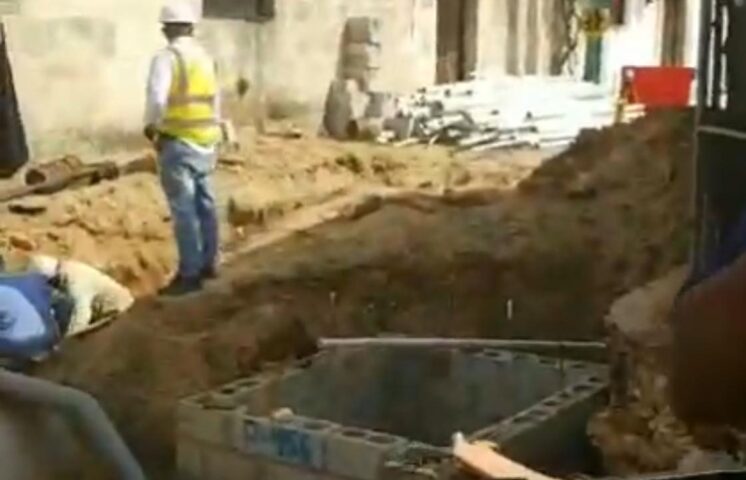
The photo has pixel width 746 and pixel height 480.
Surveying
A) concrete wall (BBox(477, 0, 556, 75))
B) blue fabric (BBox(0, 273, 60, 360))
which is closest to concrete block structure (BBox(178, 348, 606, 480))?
blue fabric (BBox(0, 273, 60, 360))

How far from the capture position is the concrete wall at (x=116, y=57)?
39.9ft

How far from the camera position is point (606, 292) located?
26.2 feet

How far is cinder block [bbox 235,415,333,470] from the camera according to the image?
17.2 feet

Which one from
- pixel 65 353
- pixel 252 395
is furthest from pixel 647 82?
pixel 252 395

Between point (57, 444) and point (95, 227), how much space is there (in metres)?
4.68

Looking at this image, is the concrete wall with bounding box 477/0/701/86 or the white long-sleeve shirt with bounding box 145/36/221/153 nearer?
the white long-sleeve shirt with bounding box 145/36/221/153

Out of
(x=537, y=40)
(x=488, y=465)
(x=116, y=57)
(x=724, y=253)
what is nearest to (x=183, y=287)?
(x=116, y=57)

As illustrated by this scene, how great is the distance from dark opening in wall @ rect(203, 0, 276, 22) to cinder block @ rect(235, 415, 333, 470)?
31.8ft

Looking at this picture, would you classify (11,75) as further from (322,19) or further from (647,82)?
(647,82)

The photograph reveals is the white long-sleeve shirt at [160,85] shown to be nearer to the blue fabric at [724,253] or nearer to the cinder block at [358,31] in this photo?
the blue fabric at [724,253]

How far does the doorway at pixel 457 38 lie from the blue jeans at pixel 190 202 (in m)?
10.9

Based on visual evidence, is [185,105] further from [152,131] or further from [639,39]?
[639,39]

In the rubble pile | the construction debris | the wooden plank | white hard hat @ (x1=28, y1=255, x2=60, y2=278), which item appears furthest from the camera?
the rubble pile

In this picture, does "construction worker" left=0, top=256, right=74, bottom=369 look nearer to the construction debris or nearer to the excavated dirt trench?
the excavated dirt trench
